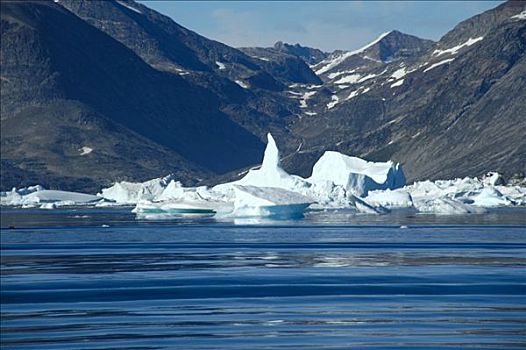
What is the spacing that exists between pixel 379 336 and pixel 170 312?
28.9 ft

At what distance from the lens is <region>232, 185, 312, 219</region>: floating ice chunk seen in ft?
A: 333

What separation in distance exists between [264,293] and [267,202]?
57.4 meters

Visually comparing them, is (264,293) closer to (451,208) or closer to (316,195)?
(451,208)

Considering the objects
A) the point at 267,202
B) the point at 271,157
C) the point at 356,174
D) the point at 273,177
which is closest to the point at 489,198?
the point at 356,174

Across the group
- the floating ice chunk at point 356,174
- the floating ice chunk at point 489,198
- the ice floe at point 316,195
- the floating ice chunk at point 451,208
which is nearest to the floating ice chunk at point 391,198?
the ice floe at point 316,195

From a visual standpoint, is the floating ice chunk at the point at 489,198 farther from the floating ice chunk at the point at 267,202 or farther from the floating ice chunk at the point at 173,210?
the floating ice chunk at the point at 267,202

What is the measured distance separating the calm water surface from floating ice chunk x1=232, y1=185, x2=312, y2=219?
20890mm

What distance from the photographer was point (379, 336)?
32812 millimetres

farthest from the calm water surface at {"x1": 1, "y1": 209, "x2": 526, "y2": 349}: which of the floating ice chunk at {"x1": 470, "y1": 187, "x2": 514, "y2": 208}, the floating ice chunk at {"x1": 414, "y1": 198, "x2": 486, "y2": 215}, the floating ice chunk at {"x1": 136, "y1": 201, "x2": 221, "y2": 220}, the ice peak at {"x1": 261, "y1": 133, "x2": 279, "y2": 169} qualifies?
the floating ice chunk at {"x1": 470, "y1": 187, "x2": 514, "y2": 208}

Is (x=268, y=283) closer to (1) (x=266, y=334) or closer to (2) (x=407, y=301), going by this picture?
(2) (x=407, y=301)

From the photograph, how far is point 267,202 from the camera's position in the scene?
10162cm

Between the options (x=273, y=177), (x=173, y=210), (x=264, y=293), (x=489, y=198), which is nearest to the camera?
(x=264, y=293)

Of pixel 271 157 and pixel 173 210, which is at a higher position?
pixel 271 157

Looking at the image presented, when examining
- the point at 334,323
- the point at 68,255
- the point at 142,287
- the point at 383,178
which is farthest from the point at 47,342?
the point at 383,178
